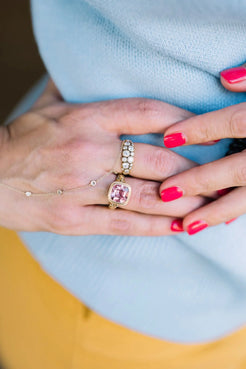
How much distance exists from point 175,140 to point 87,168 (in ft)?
0.61

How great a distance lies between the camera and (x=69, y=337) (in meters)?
0.96

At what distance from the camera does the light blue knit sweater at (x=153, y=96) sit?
0.61m

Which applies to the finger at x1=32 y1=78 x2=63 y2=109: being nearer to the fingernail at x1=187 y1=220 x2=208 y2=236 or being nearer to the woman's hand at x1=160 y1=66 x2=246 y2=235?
the woman's hand at x1=160 y1=66 x2=246 y2=235

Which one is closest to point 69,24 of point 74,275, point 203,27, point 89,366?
point 203,27

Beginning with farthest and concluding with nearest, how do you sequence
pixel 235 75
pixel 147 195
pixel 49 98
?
pixel 49 98 < pixel 147 195 < pixel 235 75

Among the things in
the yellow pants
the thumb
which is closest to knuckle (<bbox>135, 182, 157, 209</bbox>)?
the thumb

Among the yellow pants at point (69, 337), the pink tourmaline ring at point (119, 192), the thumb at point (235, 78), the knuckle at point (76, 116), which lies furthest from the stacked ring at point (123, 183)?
the yellow pants at point (69, 337)

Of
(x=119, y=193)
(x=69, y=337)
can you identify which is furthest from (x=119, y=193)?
(x=69, y=337)

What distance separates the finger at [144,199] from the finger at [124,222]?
0.02 meters

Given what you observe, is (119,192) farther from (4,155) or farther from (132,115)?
(4,155)

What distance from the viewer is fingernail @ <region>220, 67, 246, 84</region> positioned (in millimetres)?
616

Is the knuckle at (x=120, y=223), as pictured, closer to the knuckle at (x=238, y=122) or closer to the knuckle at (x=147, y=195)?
the knuckle at (x=147, y=195)

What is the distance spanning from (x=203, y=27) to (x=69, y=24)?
300mm

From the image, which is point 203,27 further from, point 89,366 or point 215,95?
point 89,366
